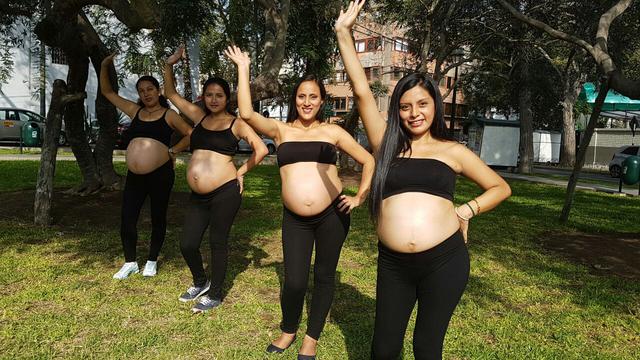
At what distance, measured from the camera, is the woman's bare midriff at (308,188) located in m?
3.24

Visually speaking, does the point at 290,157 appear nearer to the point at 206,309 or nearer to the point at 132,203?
the point at 206,309

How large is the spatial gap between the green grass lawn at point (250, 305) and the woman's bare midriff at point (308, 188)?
108cm

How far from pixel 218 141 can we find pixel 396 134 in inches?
77.7

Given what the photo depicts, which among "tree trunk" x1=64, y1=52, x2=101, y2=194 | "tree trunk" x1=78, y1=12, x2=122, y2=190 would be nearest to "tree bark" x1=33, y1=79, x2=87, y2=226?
"tree trunk" x1=64, y1=52, x2=101, y2=194

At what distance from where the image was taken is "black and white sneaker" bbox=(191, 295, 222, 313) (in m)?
4.14

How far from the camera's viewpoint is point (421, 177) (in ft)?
8.11

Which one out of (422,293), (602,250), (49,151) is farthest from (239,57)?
(602,250)

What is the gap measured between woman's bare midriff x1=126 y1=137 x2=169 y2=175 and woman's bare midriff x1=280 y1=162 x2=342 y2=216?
71.5 inches

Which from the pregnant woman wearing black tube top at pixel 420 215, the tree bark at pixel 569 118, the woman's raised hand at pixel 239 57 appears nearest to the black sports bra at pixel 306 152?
the woman's raised hand at pixel 239 57

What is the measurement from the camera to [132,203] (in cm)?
471

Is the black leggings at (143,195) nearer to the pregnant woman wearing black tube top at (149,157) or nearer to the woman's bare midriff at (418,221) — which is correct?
the pregnant woman wearing black tube top at (149,157)

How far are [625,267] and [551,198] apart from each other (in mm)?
7337

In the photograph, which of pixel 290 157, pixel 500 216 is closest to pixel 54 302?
pixel 290 157

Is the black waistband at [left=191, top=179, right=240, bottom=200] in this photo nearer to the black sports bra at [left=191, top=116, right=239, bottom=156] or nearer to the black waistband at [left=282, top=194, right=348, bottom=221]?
the black sports bra at [left=191, top=116, right=239, bottom=156]
